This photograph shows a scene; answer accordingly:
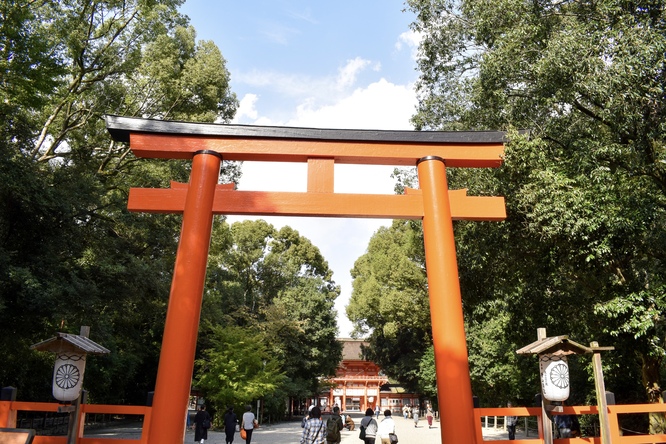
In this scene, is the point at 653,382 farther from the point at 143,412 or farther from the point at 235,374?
the point at 235,374

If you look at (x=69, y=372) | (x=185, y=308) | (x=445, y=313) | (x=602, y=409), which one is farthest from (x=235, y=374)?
(x=602, y=409)

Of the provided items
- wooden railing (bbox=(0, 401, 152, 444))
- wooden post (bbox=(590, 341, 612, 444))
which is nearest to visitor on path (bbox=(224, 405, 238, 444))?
wooden railing (bbox=(0, 401, 152, 444))

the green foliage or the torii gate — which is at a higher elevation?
the torii gate

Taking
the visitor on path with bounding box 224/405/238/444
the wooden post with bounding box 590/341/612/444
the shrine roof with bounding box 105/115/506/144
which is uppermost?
the shrine roof with bounding box 105/115/506/144

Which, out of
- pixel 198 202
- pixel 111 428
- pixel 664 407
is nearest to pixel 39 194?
pixel 198 202

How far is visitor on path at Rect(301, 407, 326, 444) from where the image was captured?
6.58 meters

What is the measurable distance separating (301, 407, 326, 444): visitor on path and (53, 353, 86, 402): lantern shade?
115 inches

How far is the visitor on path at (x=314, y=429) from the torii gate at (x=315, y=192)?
180cm

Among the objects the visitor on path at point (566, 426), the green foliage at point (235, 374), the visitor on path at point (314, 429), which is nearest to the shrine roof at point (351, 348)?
the green foliage at point (235, 374)

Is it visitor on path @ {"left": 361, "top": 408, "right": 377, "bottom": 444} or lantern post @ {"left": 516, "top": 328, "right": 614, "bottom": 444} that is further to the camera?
visitor on path @ {"left": 361, "top": 408, "right": 377, "bottom": 444}

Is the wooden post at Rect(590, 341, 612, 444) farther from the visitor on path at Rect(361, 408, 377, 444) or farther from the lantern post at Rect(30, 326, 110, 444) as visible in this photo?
the lantern post at Rect(30, 326, 110, 444)

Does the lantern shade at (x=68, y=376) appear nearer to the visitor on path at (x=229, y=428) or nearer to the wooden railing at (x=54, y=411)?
the wooden railing at (x=54, y=411)

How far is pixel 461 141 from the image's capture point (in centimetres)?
736

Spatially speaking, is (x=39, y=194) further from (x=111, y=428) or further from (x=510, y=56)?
(x=111, y=428)
